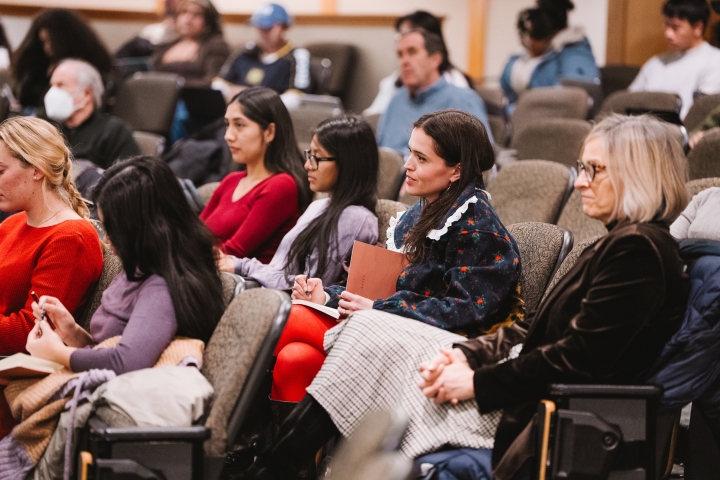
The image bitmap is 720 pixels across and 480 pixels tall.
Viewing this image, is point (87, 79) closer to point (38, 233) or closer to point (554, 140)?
point (38, 233)

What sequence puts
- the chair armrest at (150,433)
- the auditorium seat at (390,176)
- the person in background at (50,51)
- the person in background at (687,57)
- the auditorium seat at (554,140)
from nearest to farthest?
1. the chair armrest at (150,433)
2. the auditorium seat at (390,176)
3. the auditorium seat at (554,140)
4. the person in background at (687,57)
5. the person in background at (50,51)

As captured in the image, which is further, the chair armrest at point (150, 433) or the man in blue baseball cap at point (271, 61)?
the man in blue baseball cap at point (271, 61)

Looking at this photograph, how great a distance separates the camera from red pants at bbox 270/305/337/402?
2373mm

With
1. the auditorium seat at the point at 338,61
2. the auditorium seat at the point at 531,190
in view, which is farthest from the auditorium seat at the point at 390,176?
the auditorium seat at the point at 338,61

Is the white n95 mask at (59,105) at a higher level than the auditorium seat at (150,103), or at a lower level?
higher

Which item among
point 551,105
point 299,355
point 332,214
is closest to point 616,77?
point 551,105

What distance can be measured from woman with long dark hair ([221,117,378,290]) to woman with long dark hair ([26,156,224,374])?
2.06ft

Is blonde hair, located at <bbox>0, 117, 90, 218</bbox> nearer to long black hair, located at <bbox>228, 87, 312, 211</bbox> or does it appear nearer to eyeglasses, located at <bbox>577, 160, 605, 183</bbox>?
long black hair, located at <bbox>228, 87, 312, 211</bbox>

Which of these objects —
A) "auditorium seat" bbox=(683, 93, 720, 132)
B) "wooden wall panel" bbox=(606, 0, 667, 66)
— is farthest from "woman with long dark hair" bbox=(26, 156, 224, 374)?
"wooden wall panel" bbox=(606, 0, 667, 66)

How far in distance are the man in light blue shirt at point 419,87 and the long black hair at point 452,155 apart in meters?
1.84

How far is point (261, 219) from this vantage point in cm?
310

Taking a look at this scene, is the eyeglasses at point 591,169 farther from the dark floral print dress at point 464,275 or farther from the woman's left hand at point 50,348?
the woman's left hand at point 50,348

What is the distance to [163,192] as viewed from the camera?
214 centimetres

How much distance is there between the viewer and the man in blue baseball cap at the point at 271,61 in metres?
5.75
